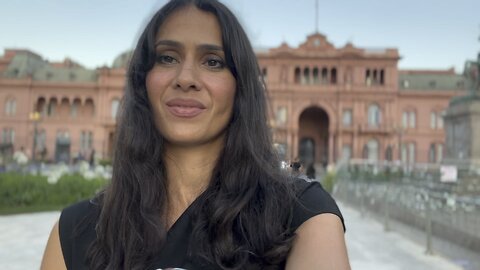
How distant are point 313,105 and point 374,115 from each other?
235 inches

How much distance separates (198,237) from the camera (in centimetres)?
121

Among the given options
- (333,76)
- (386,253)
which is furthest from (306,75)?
(386,253)

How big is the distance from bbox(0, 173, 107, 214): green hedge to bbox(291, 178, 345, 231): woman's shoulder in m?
10.9

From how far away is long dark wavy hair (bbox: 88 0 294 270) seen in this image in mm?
1197

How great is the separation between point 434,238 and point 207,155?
26.8 ft

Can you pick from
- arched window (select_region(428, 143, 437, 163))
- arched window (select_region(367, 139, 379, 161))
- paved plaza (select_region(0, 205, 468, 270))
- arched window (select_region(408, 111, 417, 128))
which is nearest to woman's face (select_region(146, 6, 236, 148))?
paved plaza (select_region(0, 205, 468, 270))

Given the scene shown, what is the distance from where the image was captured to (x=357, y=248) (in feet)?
25.6

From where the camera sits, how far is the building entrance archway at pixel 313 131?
1852 inches

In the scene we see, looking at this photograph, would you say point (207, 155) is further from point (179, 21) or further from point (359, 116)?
point (359, 116)

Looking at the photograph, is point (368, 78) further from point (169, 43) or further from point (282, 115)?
point (169, 43)

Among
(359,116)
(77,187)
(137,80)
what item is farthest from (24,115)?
(137,80)

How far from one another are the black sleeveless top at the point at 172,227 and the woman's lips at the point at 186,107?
27 cm

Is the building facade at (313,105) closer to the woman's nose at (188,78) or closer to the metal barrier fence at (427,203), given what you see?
the metal barrier fence at (427,203)

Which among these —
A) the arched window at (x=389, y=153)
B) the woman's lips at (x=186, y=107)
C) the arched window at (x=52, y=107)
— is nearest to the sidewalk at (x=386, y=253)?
the woman's lips at (x=186, y=107)
